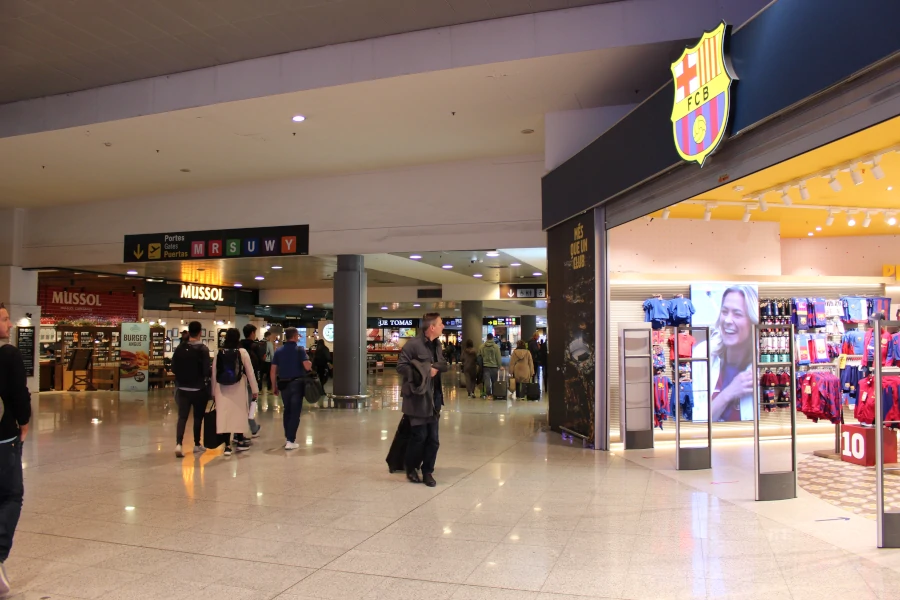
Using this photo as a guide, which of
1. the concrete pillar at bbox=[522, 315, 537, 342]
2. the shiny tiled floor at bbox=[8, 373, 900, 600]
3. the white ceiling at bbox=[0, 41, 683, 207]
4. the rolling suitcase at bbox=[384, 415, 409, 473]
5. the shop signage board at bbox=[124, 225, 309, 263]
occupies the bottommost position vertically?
the shiny tiled floor at bbox=[8, 373, 900, 600]

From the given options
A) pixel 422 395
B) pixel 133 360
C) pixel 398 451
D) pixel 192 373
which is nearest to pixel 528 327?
pixel 133 360

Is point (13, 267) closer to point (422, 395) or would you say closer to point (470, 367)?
point (470, 367)

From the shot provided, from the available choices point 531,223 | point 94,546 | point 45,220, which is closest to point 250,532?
point 94,546

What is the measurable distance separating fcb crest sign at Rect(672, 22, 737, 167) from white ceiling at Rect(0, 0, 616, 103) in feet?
6.87

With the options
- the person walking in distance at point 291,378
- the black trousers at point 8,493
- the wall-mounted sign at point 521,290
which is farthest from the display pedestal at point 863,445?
the wall-mounted sign at point 521,290

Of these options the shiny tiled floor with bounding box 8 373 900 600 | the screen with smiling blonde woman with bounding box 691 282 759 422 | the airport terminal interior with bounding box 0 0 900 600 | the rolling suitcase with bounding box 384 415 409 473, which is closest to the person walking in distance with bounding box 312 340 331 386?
the airport terminal interior with bounding box 0 0 900 600

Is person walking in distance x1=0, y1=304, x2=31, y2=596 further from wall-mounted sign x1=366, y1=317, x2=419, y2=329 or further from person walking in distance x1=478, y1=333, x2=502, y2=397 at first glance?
wall-mounted sign x1=366, y1=317, x2=419, y2=329

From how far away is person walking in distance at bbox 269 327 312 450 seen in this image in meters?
7.55

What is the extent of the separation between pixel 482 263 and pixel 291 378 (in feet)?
24.5

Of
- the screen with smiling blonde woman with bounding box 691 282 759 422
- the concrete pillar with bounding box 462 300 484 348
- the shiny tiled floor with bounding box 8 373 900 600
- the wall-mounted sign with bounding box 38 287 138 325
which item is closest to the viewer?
the shiny tiled floor with bounding box 8 373 900 600

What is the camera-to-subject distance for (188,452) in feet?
24.7

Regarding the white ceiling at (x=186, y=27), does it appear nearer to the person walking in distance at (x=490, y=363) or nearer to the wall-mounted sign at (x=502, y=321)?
the person walking in distance at (x=490, y=363)

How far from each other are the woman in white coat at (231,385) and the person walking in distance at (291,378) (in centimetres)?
37

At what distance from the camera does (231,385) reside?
23.9ft
